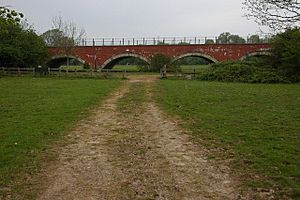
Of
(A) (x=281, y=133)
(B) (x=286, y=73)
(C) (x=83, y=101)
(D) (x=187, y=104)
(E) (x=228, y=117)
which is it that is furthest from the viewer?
(B) (x=286, y=73)

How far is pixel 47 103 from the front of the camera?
14742 millimetres

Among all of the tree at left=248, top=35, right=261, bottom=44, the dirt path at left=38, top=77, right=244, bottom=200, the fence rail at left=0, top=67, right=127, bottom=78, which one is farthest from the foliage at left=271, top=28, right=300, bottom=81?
the dirt path at left=38, top=77, right=244, bottom=200

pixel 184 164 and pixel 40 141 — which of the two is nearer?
pixel 184 164

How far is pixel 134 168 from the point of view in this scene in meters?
6.13

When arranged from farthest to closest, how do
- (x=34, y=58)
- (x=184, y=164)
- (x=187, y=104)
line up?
(x=34, y=58) < (x=187, y=104) < (x=184, y=164)

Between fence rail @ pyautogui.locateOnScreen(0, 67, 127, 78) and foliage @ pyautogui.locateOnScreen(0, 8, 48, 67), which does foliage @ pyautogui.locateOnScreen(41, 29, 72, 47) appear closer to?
foliage @ pyautogui.locateOnScreen(0, 8, 48, 67)

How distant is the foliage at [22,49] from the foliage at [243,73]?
21.0 m

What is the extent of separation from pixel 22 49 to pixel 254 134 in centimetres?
3766

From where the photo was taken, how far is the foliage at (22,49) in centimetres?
4003

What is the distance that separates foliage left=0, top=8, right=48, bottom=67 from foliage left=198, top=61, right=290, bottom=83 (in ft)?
68.9

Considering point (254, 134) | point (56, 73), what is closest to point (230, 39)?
point (56, 73)

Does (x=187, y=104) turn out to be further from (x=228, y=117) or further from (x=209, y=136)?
(x=209, y=136)

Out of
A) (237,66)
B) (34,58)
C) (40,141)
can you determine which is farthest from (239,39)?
(40,141)

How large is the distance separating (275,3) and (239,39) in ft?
122
